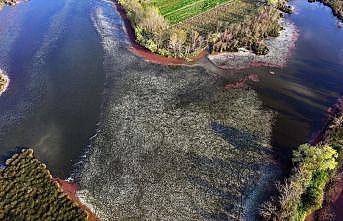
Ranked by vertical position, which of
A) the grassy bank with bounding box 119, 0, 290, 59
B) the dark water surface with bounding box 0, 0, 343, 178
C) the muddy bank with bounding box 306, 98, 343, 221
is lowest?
the muddy bank with bounding box 306, 98, 343, 221

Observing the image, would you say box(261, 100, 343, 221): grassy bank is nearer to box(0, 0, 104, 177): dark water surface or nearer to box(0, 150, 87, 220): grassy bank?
box(0, 150, 87, 220): grassy bank

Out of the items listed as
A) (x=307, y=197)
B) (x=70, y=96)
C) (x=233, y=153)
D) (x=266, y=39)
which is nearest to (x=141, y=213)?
(x=233, y=153)

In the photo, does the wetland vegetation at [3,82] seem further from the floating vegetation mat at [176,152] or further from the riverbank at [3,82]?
the floating vegetation mat at [176,152]

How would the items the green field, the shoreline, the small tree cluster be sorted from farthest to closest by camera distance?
1. the green field
2. the shoreline
3. the small tree cluster

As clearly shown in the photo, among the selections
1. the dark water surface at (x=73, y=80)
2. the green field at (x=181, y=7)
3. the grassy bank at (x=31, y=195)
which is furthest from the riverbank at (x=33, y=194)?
the green field at (x=181, y=7)

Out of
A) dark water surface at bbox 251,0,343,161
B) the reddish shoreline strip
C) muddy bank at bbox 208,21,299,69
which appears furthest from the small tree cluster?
muddy bank at bbox 208,21,299,69

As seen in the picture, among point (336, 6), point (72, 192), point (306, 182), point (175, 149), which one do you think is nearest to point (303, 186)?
point (306, 182)

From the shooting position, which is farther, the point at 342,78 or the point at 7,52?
the point at 7,52

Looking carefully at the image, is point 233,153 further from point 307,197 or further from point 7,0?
point 7,0
